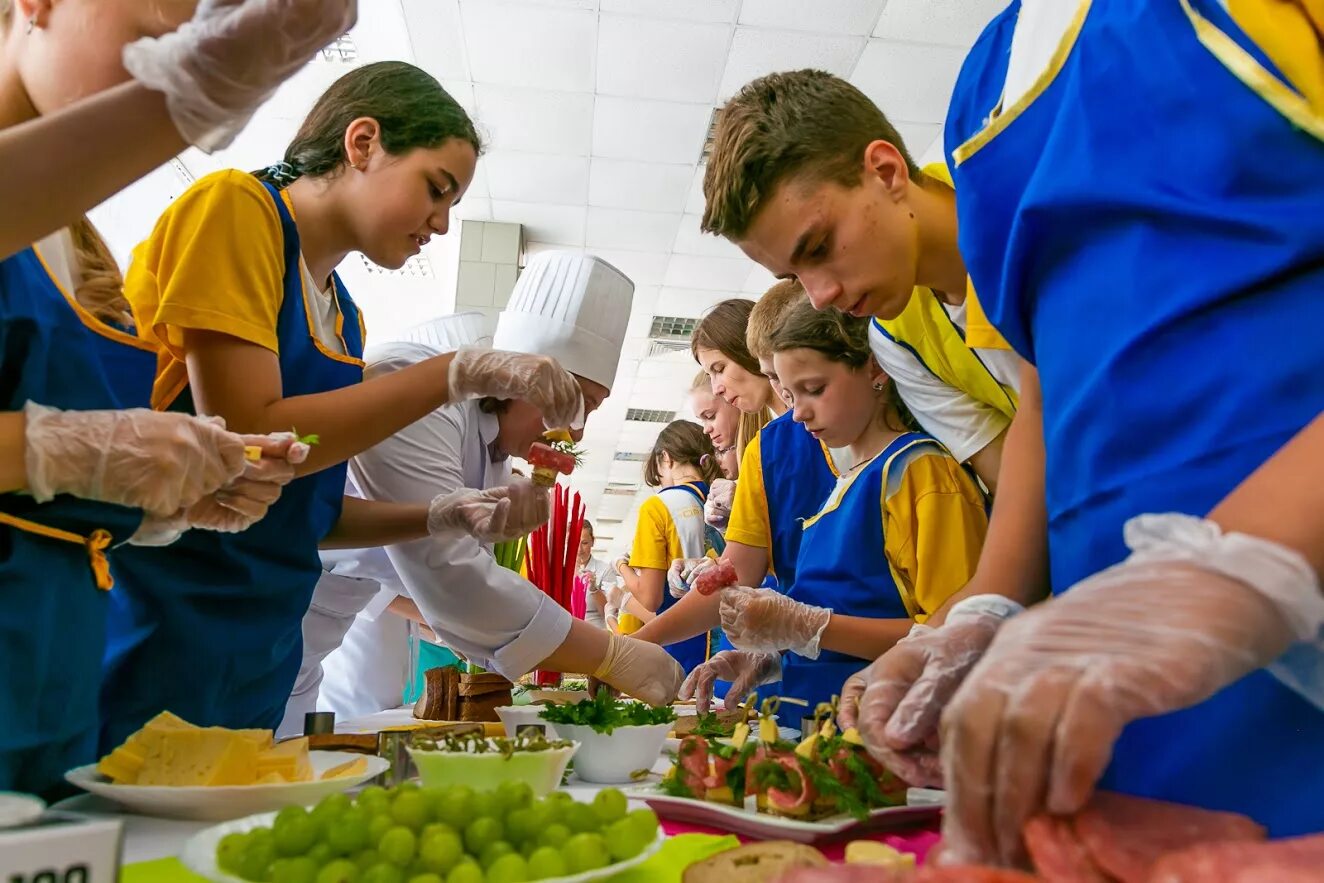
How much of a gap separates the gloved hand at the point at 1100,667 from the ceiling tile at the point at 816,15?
13.8ft

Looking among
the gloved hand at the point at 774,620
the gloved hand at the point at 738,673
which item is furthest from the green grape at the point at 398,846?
the gloved hand at the point at 738,673

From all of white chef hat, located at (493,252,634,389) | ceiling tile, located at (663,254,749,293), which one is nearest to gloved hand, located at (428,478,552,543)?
white chef hat, located at (493,252,634,389)

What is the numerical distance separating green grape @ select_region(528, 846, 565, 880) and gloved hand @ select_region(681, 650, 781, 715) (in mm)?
1744

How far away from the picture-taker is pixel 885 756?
87 centimetres

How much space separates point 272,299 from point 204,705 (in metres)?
0.70

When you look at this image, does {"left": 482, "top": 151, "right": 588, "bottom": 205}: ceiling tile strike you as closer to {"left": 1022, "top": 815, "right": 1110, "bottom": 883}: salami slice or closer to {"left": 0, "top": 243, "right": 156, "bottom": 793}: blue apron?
{"left": 0, "top": 243, "right": 156, "bottom": 793}: blue apron

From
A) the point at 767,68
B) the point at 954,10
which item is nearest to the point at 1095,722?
the point at 954,10

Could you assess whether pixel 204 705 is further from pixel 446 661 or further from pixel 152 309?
pixel 446 661

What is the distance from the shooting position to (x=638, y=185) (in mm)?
5992

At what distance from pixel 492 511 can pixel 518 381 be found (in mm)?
471

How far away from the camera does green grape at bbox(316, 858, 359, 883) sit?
62 centimetres

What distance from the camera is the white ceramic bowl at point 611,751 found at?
1314 millimetres

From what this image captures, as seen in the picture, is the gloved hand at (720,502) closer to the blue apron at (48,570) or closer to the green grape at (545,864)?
the blue apron at (48,570)

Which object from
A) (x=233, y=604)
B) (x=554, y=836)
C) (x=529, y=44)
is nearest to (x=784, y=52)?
(x=529, y=44)
